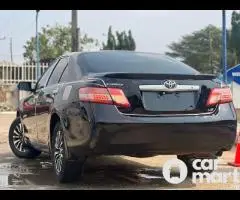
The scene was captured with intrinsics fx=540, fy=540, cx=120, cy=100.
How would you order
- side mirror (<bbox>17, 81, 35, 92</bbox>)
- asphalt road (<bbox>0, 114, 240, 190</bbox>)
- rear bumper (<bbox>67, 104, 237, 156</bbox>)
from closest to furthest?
rear bumper (<bbox>67, 104, 237, 156</bbox>) → asphalt road (<bbox>0, 114, 240, 190</bbox>) → side mirror (<bbox>17, 81, 35, 92</bbox>)

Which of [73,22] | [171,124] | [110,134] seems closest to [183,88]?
[171,124]

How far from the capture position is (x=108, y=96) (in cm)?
538

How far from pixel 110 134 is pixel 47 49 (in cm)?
3925

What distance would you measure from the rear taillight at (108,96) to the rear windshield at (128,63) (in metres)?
0.70

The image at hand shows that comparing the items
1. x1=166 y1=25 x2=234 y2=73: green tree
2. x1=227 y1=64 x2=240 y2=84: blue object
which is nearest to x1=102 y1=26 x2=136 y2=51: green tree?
x1=166 y1=25 x2=234 y2=73: green tree

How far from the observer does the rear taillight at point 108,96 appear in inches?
211

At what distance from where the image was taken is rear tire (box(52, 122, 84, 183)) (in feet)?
19.3

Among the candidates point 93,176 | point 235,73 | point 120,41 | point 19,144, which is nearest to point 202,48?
point 120,41

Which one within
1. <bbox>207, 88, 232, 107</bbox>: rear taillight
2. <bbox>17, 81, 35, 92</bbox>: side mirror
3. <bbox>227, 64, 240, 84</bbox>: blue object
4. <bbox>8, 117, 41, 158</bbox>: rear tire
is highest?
<bbox>227, 64, 240, 84</bbox>: blue object

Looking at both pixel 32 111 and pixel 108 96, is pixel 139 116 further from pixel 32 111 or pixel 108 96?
pixel 32 111

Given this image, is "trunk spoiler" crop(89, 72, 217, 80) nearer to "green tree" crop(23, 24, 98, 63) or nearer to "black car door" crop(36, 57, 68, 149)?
"black car door" crop(36, 57, 68, 149)

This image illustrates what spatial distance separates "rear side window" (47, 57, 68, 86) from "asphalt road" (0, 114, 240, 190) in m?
1.19

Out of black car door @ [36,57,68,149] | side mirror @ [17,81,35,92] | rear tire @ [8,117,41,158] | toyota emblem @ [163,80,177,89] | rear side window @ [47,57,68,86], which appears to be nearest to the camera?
toyota emblem @ [163,80,177,89]

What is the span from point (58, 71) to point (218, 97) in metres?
2.32
